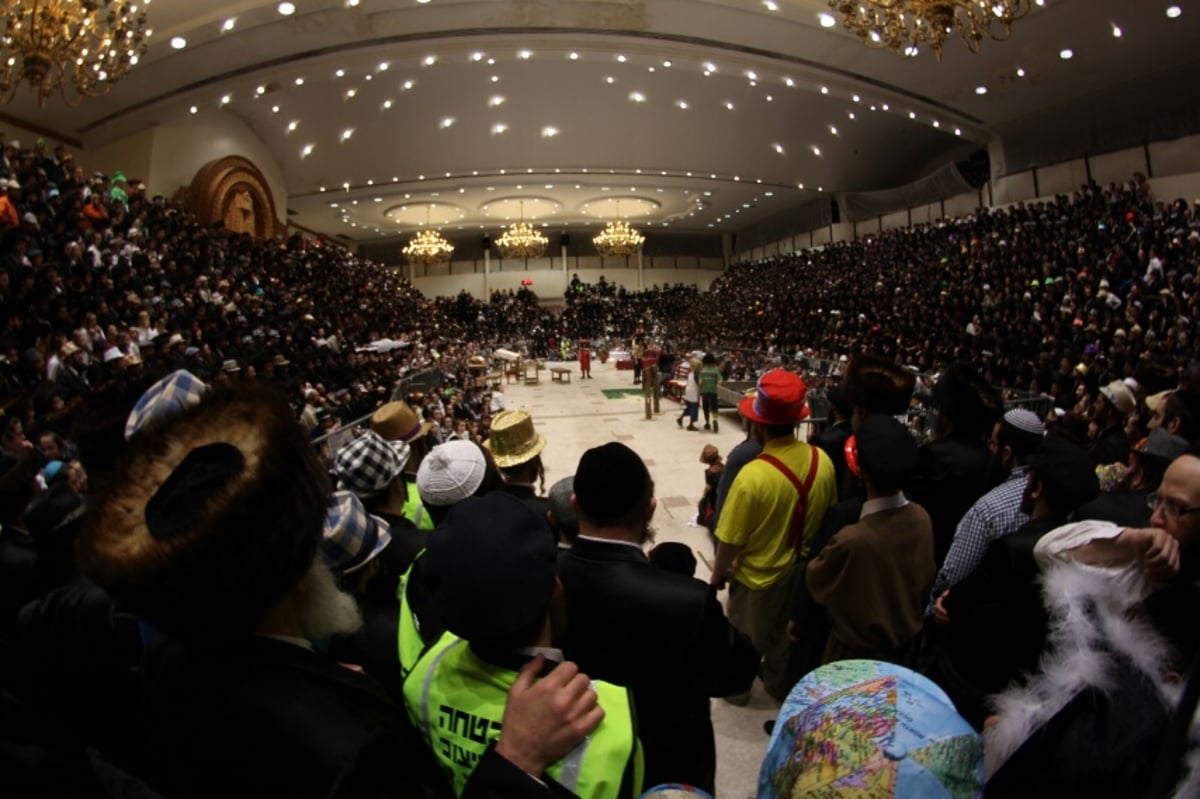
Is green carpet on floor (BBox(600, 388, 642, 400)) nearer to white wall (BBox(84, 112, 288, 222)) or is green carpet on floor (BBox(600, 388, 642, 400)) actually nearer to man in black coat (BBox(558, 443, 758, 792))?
white wall (BBox(84, 112, 288, 222))

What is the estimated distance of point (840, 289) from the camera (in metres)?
20.3

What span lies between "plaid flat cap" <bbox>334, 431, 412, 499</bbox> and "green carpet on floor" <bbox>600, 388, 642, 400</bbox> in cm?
1485

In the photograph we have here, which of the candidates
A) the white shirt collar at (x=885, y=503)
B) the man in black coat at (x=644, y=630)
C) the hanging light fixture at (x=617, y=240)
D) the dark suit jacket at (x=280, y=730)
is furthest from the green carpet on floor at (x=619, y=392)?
the dark suit jacket at (x=280, y=730)

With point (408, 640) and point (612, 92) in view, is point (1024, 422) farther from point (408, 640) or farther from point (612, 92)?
point (612, 92)

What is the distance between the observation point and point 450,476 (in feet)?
8.52

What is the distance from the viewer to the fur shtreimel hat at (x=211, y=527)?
90 centimetres

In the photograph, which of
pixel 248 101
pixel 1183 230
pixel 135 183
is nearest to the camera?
pixel 1183 230

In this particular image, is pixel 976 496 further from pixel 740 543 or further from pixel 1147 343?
pixel 1147 343

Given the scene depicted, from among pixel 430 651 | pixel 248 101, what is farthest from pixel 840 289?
pixel 430 651

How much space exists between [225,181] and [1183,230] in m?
22.1

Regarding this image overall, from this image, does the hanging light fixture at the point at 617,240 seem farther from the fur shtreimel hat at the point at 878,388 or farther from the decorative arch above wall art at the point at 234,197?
the fur shtreimel hat at the point at 878,388

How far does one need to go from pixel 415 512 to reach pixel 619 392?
1569 cm

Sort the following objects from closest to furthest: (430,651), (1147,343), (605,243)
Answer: (430,651) < (1147,343) < (605,243)

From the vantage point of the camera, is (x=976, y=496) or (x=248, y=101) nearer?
(x=976, y=496)
